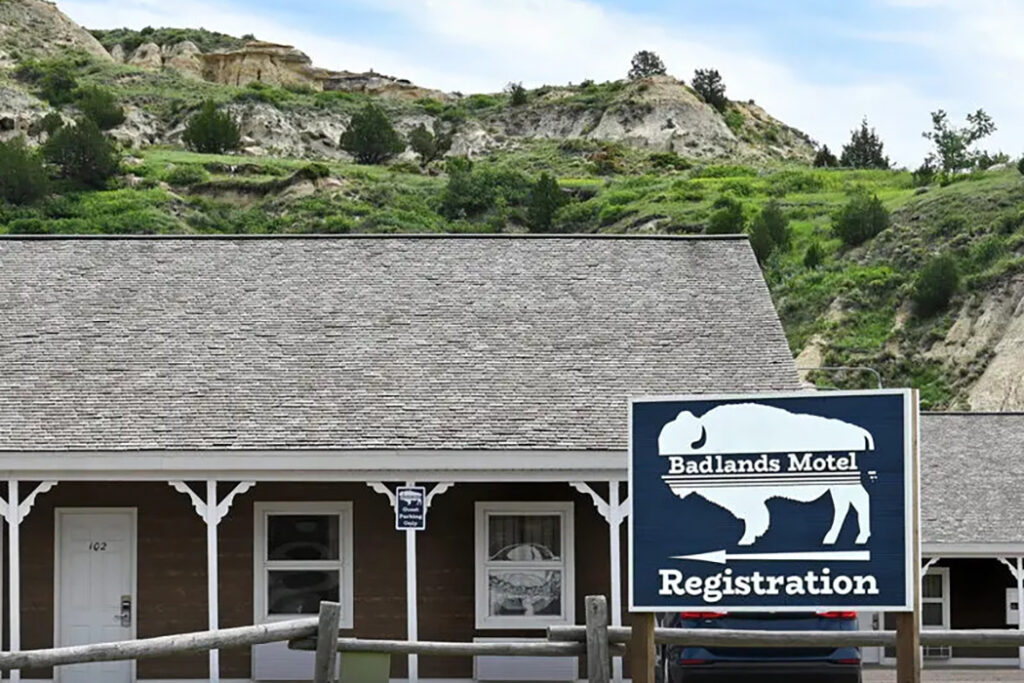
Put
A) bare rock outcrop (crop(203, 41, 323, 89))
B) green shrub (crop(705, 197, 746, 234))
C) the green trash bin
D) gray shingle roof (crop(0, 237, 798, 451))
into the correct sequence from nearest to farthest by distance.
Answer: the green trash bin < gray shingle roof (crop(0, 237, 798, 451)) < green shrub (crop(705, 197, 746, 234)) < bare rock outcrop (crop(203, 41, 323, 89))

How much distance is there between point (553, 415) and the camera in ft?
63.7

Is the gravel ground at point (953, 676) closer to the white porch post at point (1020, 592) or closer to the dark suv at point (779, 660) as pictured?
the white porch post at point (1020, 592)

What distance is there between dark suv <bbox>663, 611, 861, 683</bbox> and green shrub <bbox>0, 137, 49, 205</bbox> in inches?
2477

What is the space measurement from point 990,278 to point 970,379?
17.5 feet

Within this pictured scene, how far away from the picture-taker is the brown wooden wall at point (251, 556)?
19.6 m

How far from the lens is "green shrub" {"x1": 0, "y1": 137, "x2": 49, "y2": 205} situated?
72000 mm

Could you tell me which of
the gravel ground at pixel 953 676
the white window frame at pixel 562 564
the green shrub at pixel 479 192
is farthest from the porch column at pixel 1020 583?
the green shrub at pixel 479 192

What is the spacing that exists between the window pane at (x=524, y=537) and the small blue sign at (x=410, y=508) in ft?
5.47

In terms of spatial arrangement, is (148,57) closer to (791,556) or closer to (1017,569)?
(1017,569)

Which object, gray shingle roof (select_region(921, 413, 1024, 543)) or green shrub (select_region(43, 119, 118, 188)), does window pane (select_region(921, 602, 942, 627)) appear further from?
green shrub (select_region(43, 119, 118, 188))

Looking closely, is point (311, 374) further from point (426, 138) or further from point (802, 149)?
point (802, 149)

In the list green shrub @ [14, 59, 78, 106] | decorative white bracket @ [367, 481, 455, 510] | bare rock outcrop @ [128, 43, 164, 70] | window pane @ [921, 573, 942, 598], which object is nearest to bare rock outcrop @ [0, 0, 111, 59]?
bare rock outcrop @ [128, 43, 164, 70]

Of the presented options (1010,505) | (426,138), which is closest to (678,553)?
(1010,505)

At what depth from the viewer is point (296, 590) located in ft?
64.7
